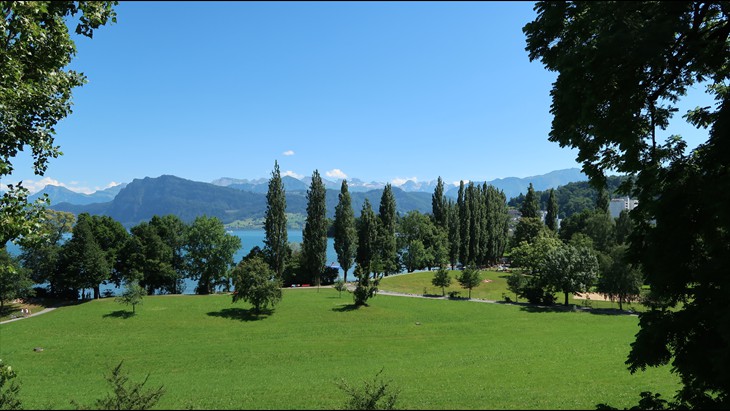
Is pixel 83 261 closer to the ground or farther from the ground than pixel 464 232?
closer to the ground

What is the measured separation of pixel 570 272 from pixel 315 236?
3884 centimetres

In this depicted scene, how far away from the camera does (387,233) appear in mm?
74188

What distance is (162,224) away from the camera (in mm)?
60625

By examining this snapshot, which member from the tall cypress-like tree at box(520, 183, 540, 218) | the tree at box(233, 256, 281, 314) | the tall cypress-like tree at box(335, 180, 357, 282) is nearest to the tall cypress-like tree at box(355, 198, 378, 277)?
the tall cypress-like tree at box(335, 180, 357, 282)

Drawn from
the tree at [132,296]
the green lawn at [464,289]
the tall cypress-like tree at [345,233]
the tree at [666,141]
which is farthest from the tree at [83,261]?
the tree at [666,141]

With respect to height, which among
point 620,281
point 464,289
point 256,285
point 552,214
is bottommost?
point 464,289

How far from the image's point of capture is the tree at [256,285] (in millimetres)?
39781

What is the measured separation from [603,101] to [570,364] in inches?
793

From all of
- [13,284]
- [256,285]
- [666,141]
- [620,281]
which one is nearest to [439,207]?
[620,281]

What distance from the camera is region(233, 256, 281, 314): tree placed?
3978 centimetres

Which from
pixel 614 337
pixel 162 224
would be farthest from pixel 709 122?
pixel 162 224

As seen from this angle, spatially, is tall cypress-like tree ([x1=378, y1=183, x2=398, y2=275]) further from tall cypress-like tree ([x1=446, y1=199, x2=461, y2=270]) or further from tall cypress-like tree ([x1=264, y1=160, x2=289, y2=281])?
tall cypress-like tree ([x1=264, y1=160, x2=289, y2=281])

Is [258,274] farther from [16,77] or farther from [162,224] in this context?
[16,77]

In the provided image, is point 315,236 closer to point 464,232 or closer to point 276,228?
point 276,228
